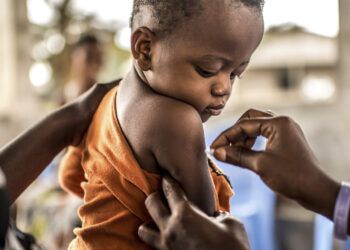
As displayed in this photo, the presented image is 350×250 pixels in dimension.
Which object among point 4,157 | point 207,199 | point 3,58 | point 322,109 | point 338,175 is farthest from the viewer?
point 3,58

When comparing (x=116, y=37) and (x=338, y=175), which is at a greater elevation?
(x=116, y=37)

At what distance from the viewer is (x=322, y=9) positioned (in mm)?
3859

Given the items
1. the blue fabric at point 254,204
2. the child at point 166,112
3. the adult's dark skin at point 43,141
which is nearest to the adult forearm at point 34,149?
the adult's dark skin at point 43,141

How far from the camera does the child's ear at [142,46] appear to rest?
81cm

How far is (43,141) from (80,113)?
106 mm

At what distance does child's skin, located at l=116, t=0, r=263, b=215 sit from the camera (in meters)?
0.72

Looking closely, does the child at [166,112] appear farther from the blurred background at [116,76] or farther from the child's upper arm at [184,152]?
the blurred background at [116,76]

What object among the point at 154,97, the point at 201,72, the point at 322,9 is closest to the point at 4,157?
the point at 154,97

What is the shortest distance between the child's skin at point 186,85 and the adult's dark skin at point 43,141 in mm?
171

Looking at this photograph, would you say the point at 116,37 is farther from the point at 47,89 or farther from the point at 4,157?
the point at 4,157

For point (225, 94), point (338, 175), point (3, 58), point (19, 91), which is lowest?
point (338, 175)

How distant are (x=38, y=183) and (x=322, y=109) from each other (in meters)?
2.99

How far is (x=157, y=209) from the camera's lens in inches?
27.6

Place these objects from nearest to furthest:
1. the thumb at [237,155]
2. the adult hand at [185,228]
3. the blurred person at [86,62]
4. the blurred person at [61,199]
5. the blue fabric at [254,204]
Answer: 1. the adult hand at [185,228]
2. the thumb at [237,155]
3. the blue fabric at [254,204]
4. the blurred person at [61,199]
5. the blurred person at [86,62]
